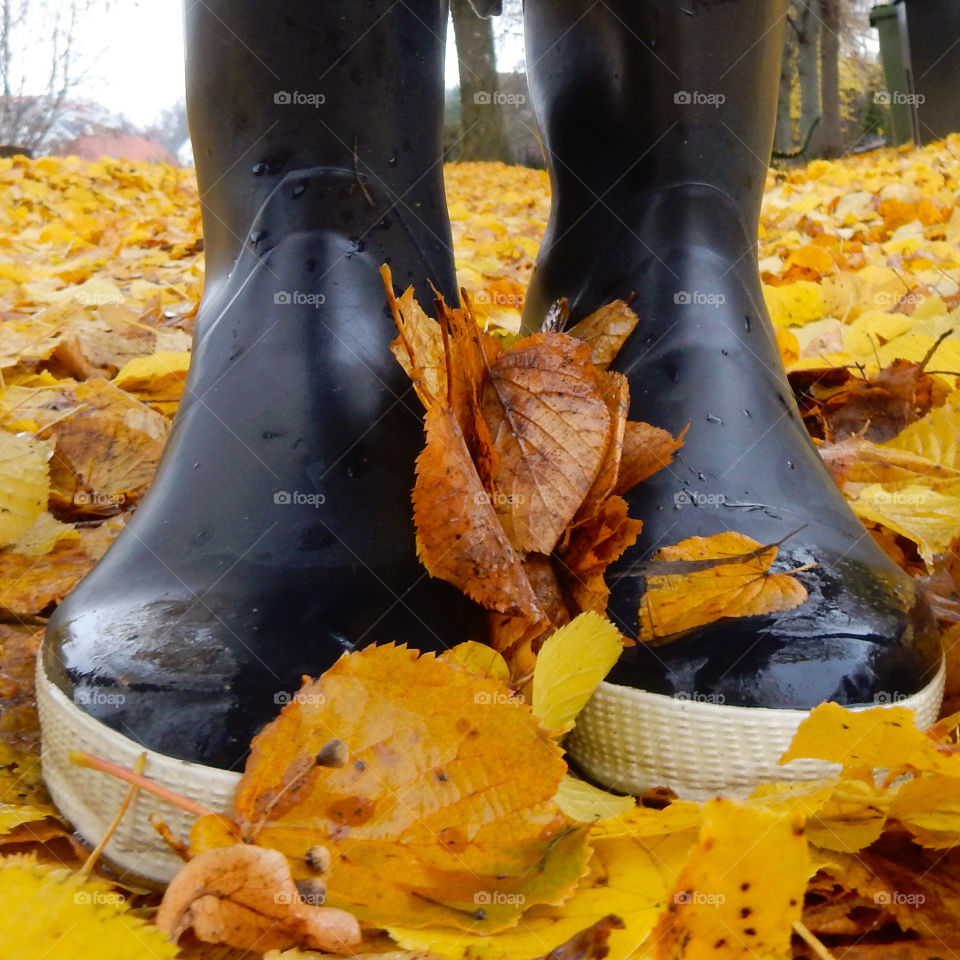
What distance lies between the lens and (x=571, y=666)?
1.90ft

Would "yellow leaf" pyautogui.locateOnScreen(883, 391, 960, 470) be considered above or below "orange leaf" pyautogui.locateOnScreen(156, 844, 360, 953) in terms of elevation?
above

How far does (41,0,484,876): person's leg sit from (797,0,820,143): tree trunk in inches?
503

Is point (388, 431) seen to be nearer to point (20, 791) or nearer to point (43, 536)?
point (20, 791)

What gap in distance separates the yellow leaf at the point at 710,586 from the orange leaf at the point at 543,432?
3.0 inches

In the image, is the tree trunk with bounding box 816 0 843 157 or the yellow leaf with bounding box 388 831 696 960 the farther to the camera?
the tree trunk with bounding box 816 0 843 157

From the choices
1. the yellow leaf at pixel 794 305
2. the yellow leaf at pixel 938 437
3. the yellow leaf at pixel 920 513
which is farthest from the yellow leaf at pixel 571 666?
the yellow leaf at pixel 794 305

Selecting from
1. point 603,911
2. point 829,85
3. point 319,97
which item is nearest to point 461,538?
point 603,911

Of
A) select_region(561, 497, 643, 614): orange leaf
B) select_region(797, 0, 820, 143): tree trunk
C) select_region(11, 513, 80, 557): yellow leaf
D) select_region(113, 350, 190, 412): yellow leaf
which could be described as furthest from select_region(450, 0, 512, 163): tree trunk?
select_region(561, 497, 643, 614): orange leaf

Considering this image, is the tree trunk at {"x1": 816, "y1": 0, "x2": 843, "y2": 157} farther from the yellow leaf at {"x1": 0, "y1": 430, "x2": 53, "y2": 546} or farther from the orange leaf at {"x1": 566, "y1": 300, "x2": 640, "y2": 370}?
the yellow leaf at {"x1": 0, "y1": 430, "x2": 53, "y2": 546}

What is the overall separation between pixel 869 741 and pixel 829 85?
15.2 meters

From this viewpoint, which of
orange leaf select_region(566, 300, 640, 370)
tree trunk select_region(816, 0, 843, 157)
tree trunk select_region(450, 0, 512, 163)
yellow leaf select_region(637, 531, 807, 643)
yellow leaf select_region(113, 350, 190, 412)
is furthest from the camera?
tree trunk select_region(816, 0, 843, 157)

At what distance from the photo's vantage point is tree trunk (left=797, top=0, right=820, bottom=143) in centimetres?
1221

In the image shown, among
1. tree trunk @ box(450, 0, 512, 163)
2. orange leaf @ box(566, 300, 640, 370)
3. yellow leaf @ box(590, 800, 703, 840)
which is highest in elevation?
tree trunk @ box(450, 0, 512, 163)

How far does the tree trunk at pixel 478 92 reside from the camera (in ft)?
29.9
